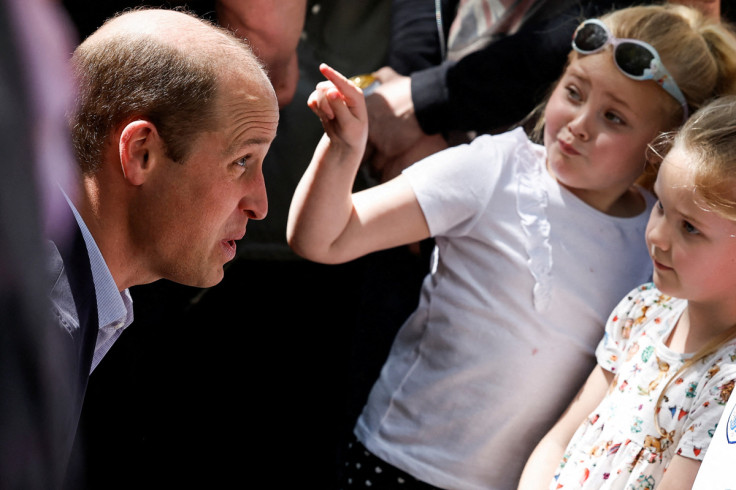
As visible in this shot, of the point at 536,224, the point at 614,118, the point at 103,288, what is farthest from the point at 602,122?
the point at 103,288

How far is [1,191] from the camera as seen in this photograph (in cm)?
60

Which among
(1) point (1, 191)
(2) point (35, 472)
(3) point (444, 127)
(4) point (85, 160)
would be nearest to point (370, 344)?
(3) point (444, 127)

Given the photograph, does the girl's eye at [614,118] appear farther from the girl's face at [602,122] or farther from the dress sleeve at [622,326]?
the dress sleeve at [622,326]

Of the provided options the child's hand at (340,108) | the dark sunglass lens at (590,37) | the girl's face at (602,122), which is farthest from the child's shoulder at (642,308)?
the child's hand at (340,108)

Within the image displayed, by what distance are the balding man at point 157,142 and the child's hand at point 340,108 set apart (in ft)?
0.69

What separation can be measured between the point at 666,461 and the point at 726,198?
1.54ft

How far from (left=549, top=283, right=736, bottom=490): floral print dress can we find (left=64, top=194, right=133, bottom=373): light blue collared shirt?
0.88 m

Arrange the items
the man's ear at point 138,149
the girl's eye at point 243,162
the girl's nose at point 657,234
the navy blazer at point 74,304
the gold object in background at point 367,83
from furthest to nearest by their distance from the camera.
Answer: the gold object in background at point 367,83 → the girl's nose at point 657,234 → the girl's eye at point 243,162 → the man's ear at point 138,149 → the navy blazer at point 74,304

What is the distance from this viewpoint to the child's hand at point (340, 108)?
5.14 ft

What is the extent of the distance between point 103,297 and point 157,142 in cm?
26

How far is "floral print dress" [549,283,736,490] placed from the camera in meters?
1.37

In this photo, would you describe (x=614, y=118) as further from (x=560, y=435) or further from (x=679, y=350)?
(x=560, y=435)

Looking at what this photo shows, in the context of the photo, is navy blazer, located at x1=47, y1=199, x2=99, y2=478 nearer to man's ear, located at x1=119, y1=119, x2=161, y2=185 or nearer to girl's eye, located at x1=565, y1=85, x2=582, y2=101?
man's ear, located at x1=119, y1=119, x2=161, y2=185

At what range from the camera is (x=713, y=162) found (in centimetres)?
142
